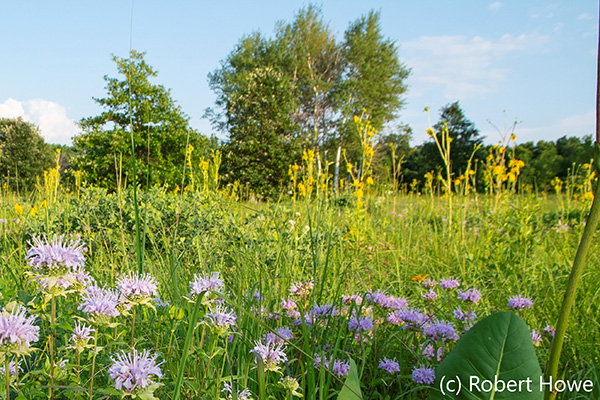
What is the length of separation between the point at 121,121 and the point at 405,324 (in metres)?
14.6

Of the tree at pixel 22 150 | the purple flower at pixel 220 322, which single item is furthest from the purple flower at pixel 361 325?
the tree at pixel 22 150

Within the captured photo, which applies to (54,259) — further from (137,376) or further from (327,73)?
(327,73)

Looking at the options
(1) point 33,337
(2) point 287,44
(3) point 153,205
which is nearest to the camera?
(1) point 33,337

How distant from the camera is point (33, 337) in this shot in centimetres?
56

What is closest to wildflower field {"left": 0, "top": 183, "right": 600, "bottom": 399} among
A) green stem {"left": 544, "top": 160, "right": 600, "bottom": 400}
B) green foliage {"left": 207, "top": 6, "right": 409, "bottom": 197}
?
green stem {"left": 544, "top": 160, "right": 600, "bottom": 400}

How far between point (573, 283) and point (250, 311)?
0.87 meters

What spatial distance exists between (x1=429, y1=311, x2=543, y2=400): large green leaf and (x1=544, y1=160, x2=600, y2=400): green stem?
192 mm

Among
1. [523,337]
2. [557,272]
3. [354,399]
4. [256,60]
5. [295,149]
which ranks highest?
[256,60]

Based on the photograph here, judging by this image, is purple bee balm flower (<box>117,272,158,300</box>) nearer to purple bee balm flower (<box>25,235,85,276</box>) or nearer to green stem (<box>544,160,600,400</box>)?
purple bee balm flower (<box>25,235,85,276</box>)

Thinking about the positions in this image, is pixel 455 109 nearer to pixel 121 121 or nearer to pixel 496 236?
pixel 121 121

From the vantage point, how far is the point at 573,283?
486mm

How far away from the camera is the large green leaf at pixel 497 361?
0.70 meters

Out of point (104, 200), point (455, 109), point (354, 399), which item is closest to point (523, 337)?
point (354, 399)

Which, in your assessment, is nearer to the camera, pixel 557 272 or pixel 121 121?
pixel 557 272
